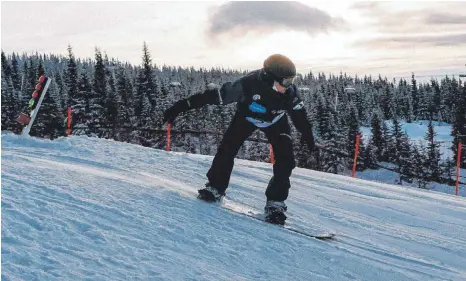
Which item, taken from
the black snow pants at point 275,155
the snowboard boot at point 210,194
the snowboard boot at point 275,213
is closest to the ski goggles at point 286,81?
the black snow pants at point 275,155

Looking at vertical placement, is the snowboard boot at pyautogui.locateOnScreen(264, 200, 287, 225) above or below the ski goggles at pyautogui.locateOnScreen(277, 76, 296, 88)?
below

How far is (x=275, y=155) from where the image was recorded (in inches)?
202

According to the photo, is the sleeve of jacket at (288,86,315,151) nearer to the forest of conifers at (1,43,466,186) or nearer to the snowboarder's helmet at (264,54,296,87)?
the snowboarder's helmet at (264,54,296,87)

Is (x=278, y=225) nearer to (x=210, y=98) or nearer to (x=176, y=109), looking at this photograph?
(x=210, y=98)

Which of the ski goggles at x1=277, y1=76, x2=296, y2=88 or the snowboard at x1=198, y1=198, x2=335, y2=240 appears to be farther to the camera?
the ski goggles at x1=277, y1=76, x2=296, y2=88

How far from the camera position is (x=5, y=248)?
2.74 meters

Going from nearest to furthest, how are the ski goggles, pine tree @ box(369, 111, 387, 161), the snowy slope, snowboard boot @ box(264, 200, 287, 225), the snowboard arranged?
the snowy slope
the snowboard
snowboard boot @ box(264, 200, 287, 225)
the ski goggles
pine tree @ box(369, 111, 387, 161)

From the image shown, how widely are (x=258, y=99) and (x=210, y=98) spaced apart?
1.87 ft

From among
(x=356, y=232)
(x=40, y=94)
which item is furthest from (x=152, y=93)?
(x=356, y=232)

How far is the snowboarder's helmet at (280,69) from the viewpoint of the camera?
479 cm

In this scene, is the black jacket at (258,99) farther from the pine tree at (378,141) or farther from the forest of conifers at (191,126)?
the pine tree at (378,141)

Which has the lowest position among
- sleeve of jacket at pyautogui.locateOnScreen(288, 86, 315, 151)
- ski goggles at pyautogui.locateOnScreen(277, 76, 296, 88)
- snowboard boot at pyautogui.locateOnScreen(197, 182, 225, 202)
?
snowboard boot at pyautogui.locateOnScreen(197, 182, 225, 202)

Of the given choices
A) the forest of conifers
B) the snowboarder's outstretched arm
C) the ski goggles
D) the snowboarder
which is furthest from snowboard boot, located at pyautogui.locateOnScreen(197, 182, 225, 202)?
the forest of conifers

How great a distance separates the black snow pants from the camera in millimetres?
5043
